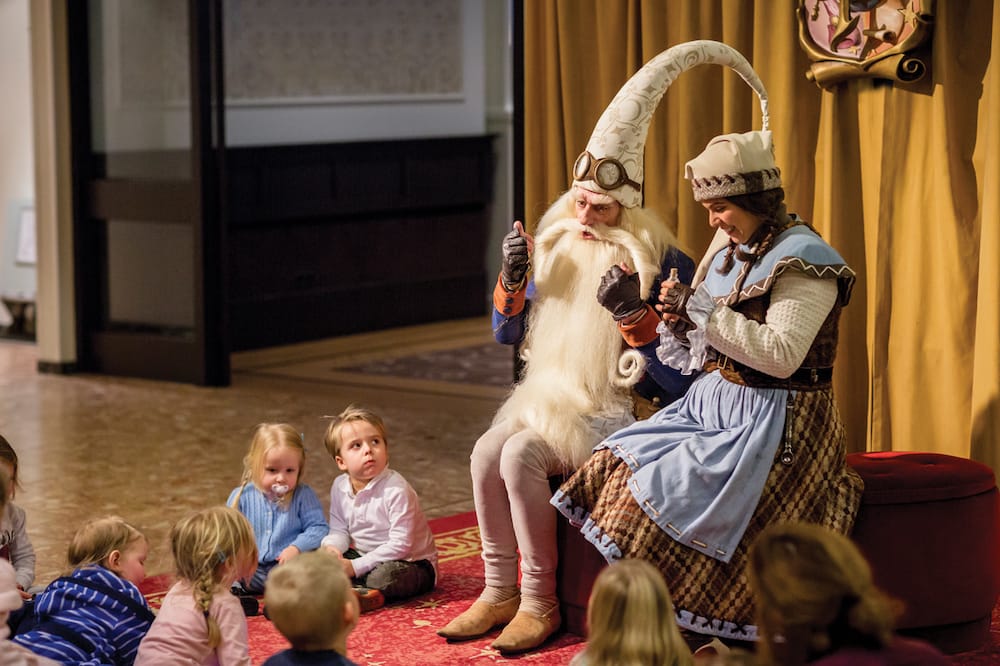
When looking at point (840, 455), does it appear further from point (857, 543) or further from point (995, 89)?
point (995, 89)

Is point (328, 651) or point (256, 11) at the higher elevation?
point (256, 11)

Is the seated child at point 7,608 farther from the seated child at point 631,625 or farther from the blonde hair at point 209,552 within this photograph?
the seated child at point 631,625

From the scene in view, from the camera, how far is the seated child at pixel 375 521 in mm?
3982

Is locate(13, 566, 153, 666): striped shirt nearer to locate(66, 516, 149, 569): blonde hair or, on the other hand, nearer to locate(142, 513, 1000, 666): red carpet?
locate(66, 516, 149, 569): blonde hair

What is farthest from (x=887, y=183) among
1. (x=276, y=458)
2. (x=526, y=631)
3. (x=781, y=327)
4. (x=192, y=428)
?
(x=192, y=428)

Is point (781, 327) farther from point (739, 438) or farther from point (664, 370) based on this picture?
point (664, 370)

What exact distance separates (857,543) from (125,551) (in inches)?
59.0

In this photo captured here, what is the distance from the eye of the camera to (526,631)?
3504 millimetres

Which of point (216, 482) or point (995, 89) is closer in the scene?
point (995, 89)

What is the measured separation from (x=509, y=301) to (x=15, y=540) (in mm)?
1261

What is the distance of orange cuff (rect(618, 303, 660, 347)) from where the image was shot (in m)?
3.52

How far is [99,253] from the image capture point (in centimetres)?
803

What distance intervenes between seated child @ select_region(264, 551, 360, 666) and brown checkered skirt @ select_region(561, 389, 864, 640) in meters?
0.99

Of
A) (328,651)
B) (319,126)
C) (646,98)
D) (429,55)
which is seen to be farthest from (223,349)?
(328,651)
